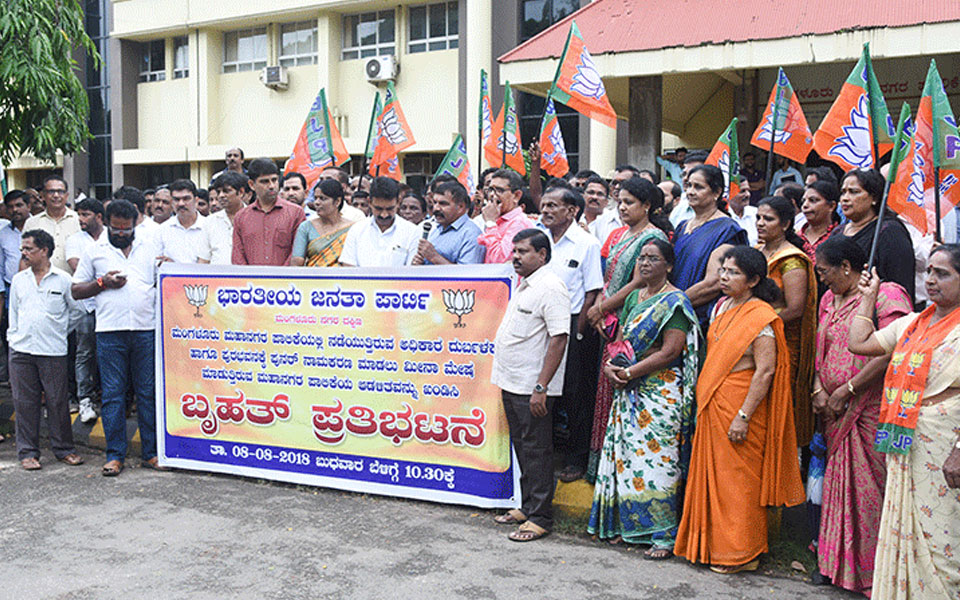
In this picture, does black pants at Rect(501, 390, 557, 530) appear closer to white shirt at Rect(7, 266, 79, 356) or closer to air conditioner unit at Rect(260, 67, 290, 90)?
white shirt at Rect(7, 266, 79, 356)

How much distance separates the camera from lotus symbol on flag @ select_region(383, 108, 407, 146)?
307 inches

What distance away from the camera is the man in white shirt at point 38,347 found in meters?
6.32

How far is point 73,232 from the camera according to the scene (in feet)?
26.2

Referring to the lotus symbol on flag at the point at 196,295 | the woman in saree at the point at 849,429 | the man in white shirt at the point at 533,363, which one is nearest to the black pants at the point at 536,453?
the man in white shirt at the point at 533,363

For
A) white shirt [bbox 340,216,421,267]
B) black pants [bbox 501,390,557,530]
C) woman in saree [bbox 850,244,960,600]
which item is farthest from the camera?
white shirt [bbox 340,216,421,267]

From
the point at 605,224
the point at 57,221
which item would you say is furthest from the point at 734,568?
the point at 57,221

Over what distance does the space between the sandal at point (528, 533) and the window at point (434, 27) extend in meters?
15.8

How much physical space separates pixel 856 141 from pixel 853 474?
213 centimetres

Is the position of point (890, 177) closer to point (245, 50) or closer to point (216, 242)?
point (216, 242)

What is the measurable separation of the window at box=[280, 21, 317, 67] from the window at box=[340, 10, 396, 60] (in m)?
0.85

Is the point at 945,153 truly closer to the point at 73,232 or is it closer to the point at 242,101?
the point at 73,232

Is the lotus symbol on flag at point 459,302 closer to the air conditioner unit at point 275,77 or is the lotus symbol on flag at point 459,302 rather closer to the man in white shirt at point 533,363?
the man in white shirt at point 533,363

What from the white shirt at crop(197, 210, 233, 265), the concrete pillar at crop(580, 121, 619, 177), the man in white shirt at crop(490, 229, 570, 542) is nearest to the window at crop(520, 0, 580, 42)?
the concrete pillar at crop(580, 121, 619, 177)

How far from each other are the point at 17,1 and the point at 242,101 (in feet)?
49.3
